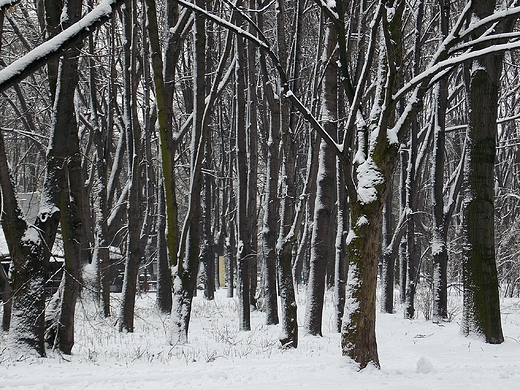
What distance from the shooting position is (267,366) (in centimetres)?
734

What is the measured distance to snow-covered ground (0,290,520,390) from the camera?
6.14 meters

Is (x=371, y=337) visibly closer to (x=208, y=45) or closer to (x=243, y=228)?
(x=243, y=228)

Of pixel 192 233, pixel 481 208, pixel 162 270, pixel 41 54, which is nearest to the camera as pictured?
pixel 41 54

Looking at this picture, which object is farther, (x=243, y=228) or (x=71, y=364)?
(x=243, y=228)

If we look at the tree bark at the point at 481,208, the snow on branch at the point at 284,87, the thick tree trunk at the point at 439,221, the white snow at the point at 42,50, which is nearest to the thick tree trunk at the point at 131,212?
the snow on branch at the point at 284,87

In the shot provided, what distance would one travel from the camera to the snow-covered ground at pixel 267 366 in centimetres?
614

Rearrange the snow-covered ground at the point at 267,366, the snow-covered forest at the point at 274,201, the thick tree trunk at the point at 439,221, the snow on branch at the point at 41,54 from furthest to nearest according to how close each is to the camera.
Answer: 1. the thick tree trunk at the point at 439,221
2. the snow-covered forest at the point at 274,201
3. the snow-covered ground at the point at 267,366
4. the snow on branch at the point at 41,54

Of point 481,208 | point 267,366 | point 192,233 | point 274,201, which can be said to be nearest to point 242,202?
point 274,201

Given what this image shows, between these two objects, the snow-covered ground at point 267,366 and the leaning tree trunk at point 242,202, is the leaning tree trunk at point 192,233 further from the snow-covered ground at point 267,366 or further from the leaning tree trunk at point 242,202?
the leaning tree trunk at point 242,202

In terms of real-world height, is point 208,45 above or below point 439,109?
above

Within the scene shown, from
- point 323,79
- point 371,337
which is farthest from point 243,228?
point 371,337

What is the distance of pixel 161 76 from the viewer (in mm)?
10070

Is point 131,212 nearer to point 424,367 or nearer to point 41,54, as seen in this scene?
point 424,367

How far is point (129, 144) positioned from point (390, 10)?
875 centimetres
